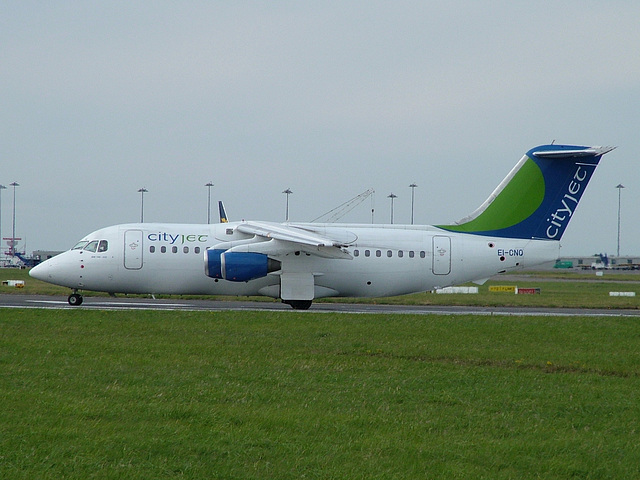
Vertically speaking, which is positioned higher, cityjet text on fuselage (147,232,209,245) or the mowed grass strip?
cityjet text on fuselage (147,232,209,245)

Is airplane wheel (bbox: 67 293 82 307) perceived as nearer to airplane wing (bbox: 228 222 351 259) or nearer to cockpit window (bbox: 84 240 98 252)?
cockpit window (bbox: 84 240 98 252)

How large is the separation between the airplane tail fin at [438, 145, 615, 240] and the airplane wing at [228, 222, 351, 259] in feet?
21.8

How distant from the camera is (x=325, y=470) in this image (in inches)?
342

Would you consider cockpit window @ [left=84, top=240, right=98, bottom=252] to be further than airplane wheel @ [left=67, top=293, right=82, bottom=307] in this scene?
Yes

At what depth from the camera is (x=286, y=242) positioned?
104ft

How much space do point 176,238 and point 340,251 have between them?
7.00 m

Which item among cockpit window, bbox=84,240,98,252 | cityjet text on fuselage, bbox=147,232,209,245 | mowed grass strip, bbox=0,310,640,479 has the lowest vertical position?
mowed grass strip, bbox=0,310,640,479

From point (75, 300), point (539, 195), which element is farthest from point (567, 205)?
point (75, 300)

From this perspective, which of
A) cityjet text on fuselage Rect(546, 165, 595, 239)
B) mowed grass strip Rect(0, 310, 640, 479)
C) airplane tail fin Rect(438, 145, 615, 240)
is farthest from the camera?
cityjet text on fuselage Rect(546, 165, 595, 239)

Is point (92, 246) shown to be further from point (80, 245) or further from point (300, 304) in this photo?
point (300, 304)

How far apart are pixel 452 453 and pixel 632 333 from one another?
53.5 ft

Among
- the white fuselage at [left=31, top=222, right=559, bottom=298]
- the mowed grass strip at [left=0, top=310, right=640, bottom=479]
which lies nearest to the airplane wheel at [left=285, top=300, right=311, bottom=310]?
the white fuselage at [left=31, top=222, right=559, bottom=298]

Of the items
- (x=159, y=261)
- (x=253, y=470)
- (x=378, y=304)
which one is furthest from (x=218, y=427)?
(x=378, y=304)

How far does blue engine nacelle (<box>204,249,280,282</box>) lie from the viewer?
3087 cm
